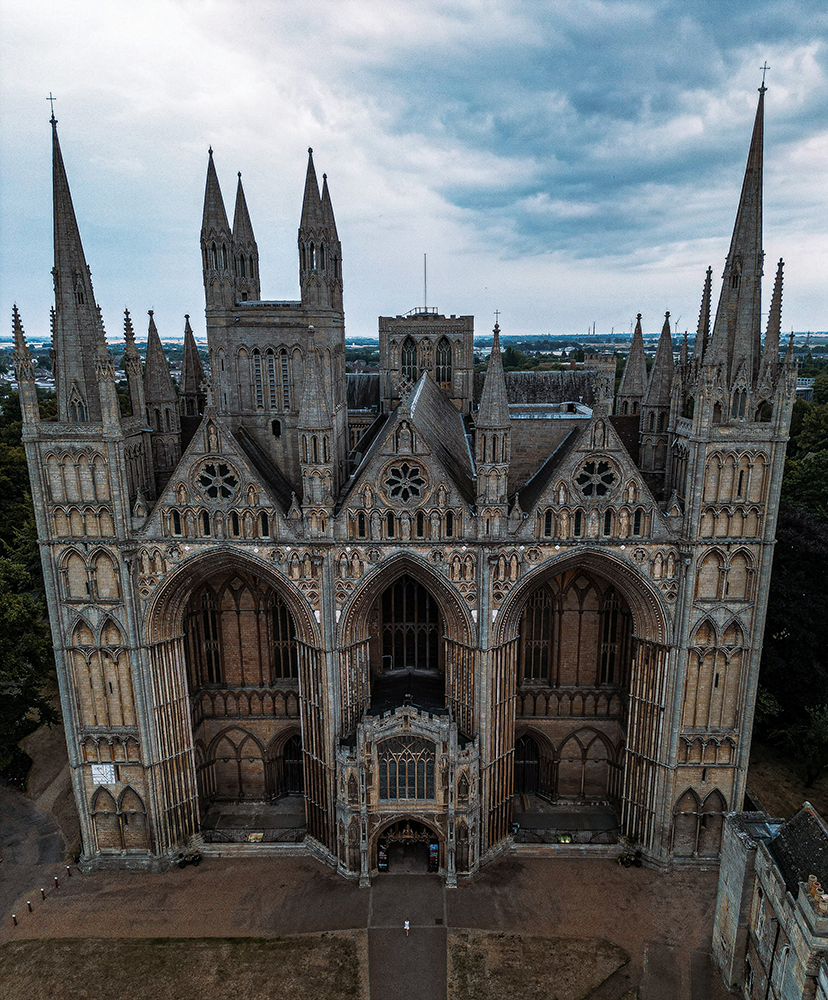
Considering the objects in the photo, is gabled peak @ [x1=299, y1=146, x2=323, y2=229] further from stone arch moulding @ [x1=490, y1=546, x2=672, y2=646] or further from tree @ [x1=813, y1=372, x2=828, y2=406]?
tree @ [x1=813, y1=372, x2=828, y2=406]

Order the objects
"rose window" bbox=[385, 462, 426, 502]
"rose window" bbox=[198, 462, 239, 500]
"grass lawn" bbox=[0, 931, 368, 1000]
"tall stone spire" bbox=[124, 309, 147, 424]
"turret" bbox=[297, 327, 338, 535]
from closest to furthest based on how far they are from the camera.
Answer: "grass lawn" bbox=[0, 931, 368, 1000]
"turret" bbox=[297, 327, 338, 535]
"rose window" bbox=[385, 462, 426, 502]
"rose window" bbox=[198, 462, 239, 500]
"tall stone spire" bbox=[124, 309, 147, 424]

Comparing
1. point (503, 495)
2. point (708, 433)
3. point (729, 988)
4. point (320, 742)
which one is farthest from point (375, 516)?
point (729, 988)

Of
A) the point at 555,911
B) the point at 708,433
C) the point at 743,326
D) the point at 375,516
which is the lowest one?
the point at 555,911

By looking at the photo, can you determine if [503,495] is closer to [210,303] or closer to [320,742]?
[320,742]

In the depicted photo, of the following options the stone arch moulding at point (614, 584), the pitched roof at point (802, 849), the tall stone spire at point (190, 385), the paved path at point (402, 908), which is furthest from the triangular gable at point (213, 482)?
the pitched roof at point (802, 849)

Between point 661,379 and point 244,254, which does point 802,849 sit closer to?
point 661,379

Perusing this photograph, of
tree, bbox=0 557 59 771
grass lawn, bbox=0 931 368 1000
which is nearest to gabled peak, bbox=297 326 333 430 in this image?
tree, bbox=0 557 59 771

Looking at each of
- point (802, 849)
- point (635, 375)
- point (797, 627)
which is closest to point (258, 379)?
point (635, 375)
